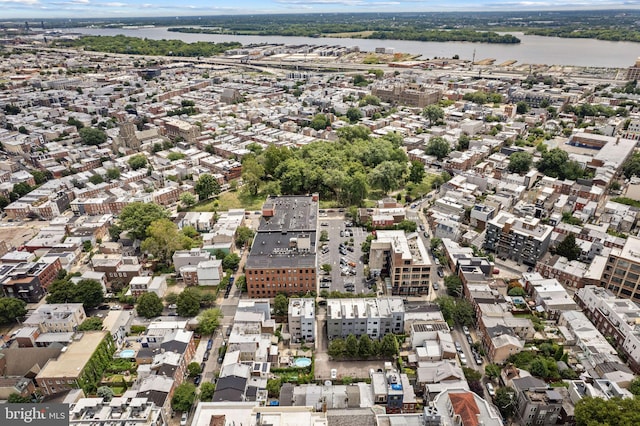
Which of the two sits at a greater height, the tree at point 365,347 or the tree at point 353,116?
the tree at point 353,116

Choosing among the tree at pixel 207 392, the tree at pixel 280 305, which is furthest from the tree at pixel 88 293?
the tree at pixel 280 305

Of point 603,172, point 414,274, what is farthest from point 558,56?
point 414,274

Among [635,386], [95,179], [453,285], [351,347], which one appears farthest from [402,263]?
[95,179]

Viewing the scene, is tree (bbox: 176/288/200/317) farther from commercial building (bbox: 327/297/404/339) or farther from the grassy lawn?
the grassy lawn

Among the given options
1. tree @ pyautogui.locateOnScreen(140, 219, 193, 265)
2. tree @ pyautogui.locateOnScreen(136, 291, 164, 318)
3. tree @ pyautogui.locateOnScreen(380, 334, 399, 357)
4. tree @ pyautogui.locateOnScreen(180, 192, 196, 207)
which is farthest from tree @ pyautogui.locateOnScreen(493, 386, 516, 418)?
tree @ pyautogui.locateOnScreen(180, 192, 196, 207)

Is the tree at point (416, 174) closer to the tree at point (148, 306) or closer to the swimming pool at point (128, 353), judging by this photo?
the tree at point (148, 306)

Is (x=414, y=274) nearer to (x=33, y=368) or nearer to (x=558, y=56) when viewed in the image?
(x=33, y=368)
